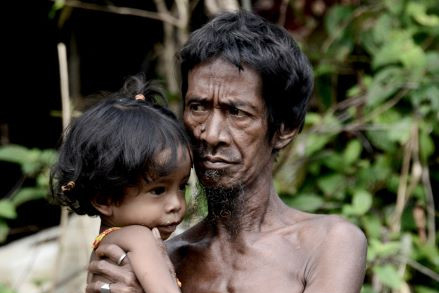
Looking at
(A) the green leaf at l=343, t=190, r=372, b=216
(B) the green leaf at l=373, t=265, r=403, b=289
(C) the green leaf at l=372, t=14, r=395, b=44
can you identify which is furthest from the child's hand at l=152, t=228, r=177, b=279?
(C) the green leaf at l=372, t=14, r=395, b=44

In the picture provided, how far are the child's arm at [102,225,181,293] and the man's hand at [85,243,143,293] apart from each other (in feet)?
0.14

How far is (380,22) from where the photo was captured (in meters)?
6.89

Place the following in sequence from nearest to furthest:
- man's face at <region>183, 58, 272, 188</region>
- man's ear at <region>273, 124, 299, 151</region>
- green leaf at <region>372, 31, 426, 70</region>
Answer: man's face at <region>183, 58, 272, 188</region>, man's ear at <region>273, 124, 299, 151</region>, green leaf at <region>372, 31, 426, 70</region>

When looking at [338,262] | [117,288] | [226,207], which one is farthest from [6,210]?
[338,262]

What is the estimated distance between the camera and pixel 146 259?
3473 mm

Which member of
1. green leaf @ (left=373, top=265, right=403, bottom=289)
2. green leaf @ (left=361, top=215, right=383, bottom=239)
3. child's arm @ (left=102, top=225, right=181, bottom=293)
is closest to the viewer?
child's arm @ (left=102, top=225, right=181, bottom=293)

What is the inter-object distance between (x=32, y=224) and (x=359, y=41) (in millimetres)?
3628

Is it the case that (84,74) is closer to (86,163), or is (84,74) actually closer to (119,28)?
(119,28)

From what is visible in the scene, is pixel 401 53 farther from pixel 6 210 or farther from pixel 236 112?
pixel 236 112

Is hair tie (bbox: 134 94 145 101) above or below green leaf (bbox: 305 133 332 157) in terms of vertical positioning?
above

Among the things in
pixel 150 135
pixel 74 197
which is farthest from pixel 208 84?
pixel 74 197

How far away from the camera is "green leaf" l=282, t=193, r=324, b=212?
255 inches

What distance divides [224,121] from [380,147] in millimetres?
3053

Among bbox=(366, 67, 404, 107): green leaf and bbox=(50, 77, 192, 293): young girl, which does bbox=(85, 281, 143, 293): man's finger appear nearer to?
bbox=(50, 77, 192, 293): young girl
